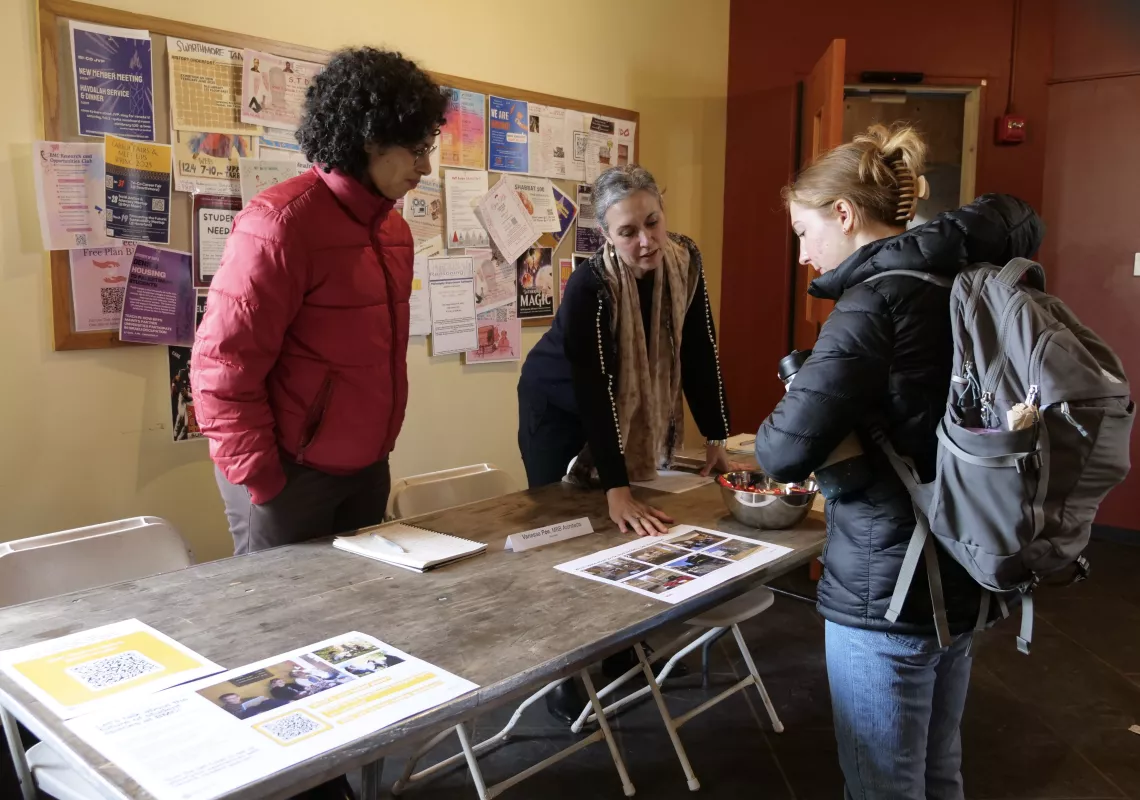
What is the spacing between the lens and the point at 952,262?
1.35 metres

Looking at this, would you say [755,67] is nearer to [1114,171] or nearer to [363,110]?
[1114,171]

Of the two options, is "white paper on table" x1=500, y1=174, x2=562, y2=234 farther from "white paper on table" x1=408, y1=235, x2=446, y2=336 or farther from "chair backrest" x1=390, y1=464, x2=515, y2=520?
"chair backrest" x1=390, y1=464, x2=515, y2=520

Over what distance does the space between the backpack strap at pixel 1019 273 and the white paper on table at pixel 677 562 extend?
0.74 meters

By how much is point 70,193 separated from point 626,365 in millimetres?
1663

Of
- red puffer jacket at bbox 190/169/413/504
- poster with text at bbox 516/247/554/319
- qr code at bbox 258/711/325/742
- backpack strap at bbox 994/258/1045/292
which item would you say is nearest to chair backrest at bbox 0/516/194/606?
red puffer jacket at bbox 190/169/413/504

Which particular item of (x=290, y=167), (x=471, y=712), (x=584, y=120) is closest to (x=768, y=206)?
(x=584, y=120)

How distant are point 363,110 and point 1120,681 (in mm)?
3145

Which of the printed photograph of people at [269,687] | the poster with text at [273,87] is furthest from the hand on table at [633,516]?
the poster with text at [273,87]

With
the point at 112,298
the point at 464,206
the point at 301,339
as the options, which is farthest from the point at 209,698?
the point at 464,206

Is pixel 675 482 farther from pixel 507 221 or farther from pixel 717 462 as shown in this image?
pixel 507 221

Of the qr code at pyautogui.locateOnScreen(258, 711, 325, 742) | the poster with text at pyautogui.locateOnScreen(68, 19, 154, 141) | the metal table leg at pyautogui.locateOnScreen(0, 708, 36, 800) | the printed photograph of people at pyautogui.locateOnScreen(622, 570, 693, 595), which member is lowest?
the metal table leg at pyautogui.locateOnScreen(0, 708, 36, 800)

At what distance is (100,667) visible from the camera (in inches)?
50.3

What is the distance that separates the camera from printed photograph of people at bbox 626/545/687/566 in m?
1.82

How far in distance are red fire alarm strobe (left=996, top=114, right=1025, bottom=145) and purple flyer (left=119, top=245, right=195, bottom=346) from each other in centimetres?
407
